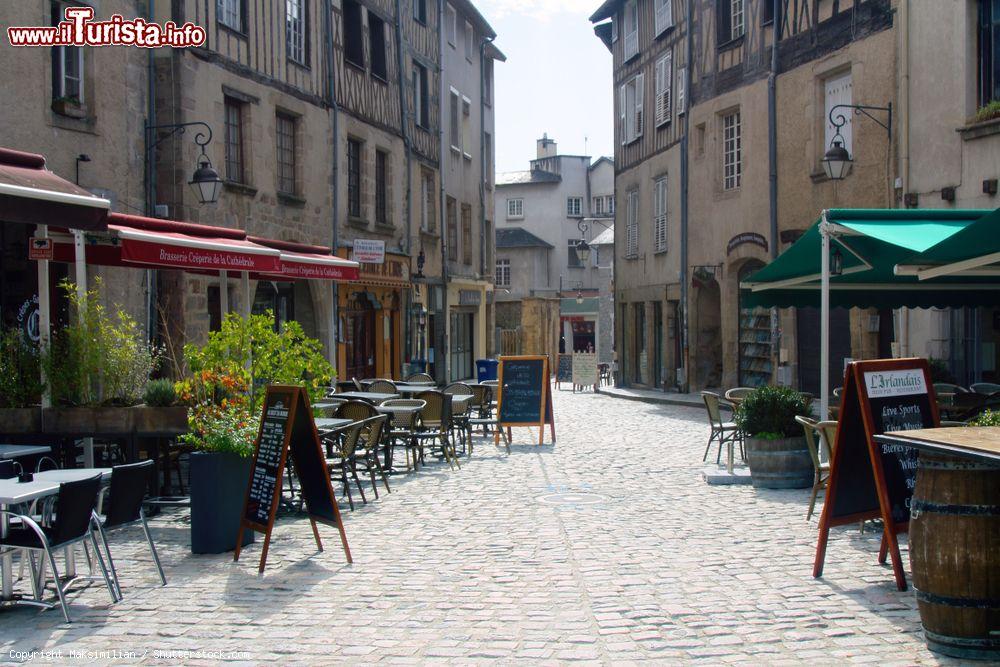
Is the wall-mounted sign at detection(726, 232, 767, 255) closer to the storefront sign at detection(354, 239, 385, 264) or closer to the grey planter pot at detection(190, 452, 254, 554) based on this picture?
the storefront sign at detection(354, 239, 385, 264)

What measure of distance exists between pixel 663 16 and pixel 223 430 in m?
20.2

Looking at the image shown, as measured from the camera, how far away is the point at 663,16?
24.3 metres

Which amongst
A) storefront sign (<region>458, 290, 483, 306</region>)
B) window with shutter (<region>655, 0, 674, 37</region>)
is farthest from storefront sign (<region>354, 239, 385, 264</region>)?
storefront sign (<region>458, 290, 483, 306</region>)

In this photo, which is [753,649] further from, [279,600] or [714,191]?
[714,191]

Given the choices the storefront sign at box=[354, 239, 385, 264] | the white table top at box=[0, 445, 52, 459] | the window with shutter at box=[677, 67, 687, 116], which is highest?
the window with shutter at box=[677, 67, 687, 116]

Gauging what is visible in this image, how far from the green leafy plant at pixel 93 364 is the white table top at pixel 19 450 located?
1.90ft

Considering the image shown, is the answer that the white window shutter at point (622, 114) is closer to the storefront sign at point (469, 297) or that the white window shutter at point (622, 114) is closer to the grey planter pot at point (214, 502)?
the storefront sign at point (469, 297)

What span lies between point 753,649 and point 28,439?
19.1 feet

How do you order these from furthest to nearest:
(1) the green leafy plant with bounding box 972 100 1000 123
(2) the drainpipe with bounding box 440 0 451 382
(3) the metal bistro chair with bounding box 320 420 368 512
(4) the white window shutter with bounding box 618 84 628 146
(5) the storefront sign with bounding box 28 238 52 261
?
(4) the white window shutter with bounding box 618 84 628 146 < (2) the drainpipe with bounding box 440 0 451 382 < (1) the green leafy plant with bounding box 972 100 1000 123 < (3) the metal bistro chair with bounding box 320 420 368 512 < (5) the storefront sign with bounding box 28 238 52 261

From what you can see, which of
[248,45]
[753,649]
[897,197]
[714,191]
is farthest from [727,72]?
[753,649]

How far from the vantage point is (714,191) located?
21.3 meters

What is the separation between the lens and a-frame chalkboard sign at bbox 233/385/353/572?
21.3 feet

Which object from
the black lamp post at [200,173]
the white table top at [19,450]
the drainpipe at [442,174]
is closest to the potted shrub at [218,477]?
the white table top at [19,450]

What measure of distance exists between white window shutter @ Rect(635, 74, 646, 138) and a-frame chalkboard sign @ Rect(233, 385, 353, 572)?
21.0m
